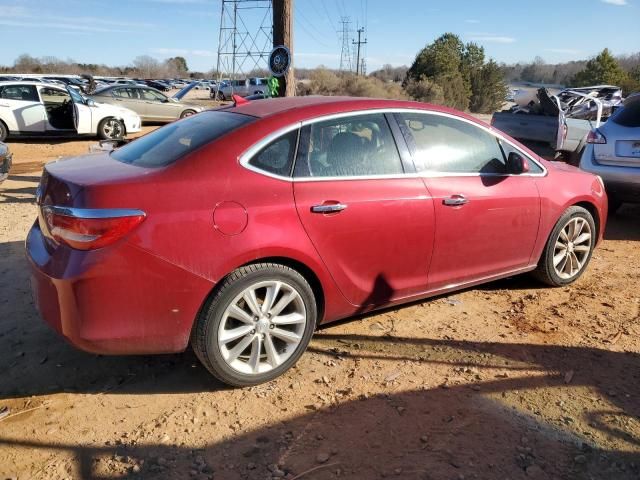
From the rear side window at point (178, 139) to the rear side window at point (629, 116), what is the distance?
17.2 ft

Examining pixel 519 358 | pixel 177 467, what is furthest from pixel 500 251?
pixel 177 467

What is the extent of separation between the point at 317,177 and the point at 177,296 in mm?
1083

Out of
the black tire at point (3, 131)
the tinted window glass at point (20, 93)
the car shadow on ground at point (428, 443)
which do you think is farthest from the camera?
the tinted window glass at point (20, 93)

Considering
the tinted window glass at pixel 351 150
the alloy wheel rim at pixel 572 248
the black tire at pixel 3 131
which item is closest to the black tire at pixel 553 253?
the alloy wheel rim at pixel 572 248

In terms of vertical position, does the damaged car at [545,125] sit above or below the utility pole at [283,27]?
below

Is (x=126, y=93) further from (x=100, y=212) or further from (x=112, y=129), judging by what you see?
(x=100, y=212)

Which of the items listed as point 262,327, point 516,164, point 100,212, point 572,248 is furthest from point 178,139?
point 572,248

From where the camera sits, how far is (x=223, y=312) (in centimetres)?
289

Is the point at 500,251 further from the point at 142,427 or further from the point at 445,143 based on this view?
the point at 142,427

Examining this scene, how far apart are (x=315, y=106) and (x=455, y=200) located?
1.17 meters

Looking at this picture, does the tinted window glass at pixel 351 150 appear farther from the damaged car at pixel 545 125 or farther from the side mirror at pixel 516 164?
the damaged car at pixel 545 125

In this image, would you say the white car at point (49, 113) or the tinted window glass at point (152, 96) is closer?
the white car at point (49, 113)

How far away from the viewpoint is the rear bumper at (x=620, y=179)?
6.20 m

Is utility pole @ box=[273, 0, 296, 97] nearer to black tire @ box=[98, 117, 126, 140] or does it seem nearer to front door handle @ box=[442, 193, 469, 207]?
front door handle @ box=[442, 193, 469, 207]
